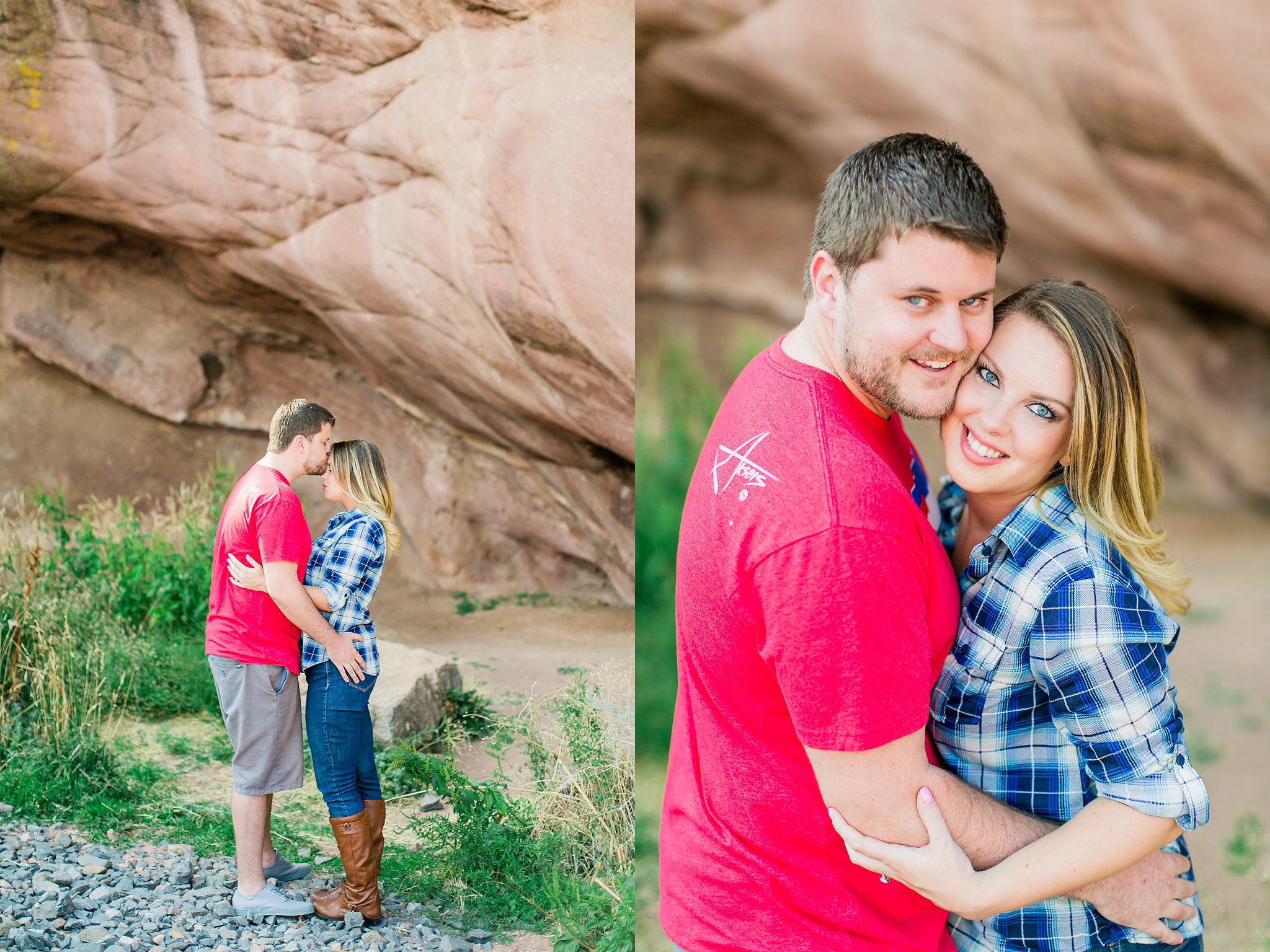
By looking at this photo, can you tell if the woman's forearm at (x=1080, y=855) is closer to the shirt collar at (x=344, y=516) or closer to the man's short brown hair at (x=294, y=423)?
the shirt collar at (x=344, y=516)

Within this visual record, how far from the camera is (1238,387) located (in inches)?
172

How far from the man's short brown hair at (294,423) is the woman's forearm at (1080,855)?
154cm

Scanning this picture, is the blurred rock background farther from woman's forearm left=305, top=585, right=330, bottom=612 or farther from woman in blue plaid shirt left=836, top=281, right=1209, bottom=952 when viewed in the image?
woman in blue plaid shirt left=836, top=281, right=1209, bottom=952

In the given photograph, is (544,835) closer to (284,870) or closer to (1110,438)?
(284,870)

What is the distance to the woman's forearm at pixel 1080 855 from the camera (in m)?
1.23

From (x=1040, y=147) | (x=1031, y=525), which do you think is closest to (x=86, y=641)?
(x=1031, y=525)

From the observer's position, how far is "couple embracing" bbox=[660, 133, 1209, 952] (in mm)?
1147

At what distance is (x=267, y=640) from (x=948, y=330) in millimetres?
1446

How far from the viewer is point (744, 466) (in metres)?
1.21

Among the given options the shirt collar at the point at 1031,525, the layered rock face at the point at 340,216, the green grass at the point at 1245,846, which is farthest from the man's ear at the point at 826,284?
the green grass at the point at 1245,846

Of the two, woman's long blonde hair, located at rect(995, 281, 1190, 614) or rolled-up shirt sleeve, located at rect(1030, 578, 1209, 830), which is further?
woman's long blonde hair, located at rect(995, 281, 1190, 614)

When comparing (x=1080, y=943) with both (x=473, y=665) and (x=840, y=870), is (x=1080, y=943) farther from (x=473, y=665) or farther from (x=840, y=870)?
(x=473, y=665)

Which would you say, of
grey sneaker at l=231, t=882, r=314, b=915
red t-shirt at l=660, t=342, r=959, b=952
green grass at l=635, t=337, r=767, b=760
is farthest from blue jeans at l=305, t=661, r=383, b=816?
green grass at l=635, t=337, r=767, b=760

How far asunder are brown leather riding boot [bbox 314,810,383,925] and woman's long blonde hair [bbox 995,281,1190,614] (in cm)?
153
